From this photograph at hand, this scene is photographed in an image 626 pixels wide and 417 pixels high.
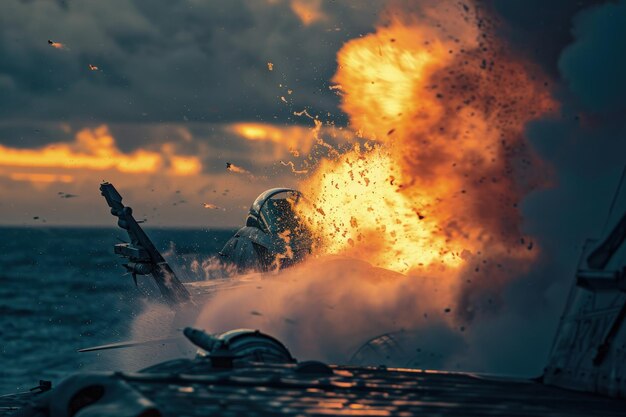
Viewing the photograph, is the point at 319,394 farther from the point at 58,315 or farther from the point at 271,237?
the point at 58,315

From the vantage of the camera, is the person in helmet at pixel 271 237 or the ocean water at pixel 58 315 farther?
the ocean water at pixel 58 315

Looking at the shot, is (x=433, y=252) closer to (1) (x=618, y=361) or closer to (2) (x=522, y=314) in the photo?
(2) (x=522, y=314)

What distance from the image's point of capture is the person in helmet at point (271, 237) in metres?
49.8

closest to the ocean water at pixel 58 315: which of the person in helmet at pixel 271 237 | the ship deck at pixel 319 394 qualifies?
the person in helmet at pixel 271 237

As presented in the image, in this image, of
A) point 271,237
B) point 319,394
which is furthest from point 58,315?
point 319,394

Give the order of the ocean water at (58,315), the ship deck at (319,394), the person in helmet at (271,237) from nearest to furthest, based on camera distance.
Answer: the ship deck at (319,394) → the person in helmet at (271,237) → the ocean water at (58,315)

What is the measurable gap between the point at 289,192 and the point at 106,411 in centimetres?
3512

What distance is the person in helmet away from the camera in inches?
1961

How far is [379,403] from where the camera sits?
62.3ft

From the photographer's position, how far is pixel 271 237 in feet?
164

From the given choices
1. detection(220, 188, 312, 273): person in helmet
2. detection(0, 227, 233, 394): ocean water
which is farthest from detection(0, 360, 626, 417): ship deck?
detection(0, 227, 233, 394): ocean water

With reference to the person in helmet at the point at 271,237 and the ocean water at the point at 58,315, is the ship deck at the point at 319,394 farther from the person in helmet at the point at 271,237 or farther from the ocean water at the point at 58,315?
the ocean water at the point at 58,315

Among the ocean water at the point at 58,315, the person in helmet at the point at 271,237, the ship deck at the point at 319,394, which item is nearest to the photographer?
the ship deck at the point at 319,394

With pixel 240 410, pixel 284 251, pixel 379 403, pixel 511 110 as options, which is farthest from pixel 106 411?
pixel 284 251
